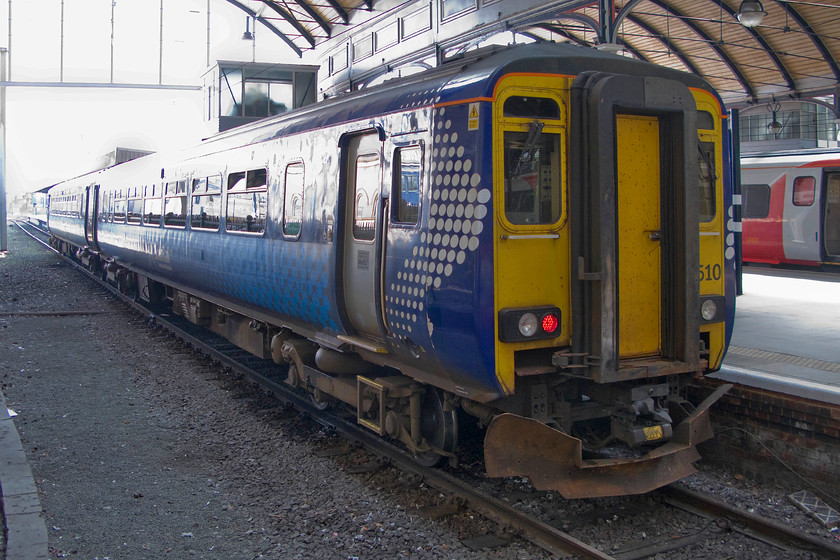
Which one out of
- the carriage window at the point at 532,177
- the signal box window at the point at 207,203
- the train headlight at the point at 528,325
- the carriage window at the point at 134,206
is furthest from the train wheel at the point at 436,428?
the carriage window at the point at 134,206

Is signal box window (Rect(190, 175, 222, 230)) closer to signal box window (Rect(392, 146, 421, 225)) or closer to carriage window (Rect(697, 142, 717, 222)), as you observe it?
signal box window (Rect(392, 146, 421, 225))

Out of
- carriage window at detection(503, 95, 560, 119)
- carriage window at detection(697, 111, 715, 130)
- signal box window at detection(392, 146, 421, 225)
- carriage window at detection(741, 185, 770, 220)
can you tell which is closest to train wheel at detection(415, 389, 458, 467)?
signal box window at detection(392, 146, 421, 225)

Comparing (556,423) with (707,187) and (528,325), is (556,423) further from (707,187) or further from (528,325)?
(707,187)

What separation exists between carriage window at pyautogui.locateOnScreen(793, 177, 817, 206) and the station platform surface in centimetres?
243

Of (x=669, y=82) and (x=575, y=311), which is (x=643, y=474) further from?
(x=669, y=82)

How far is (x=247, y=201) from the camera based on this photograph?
27.3ft

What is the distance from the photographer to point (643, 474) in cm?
484

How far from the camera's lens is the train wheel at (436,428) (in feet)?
18.0

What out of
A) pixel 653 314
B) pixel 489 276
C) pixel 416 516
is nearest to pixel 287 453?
pixel 416 516

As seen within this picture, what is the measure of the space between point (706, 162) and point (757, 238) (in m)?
12.4

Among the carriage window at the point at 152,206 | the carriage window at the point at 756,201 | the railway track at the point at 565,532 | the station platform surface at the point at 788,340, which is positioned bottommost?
the railway track at the point at 565,532

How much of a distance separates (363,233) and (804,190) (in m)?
12.8

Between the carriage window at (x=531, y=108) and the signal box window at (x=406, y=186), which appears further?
the signal box window at (x=406, y=186)

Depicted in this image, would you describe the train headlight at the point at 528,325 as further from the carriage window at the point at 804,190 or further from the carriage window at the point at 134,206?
A: the carriage window at the point at 804,190
